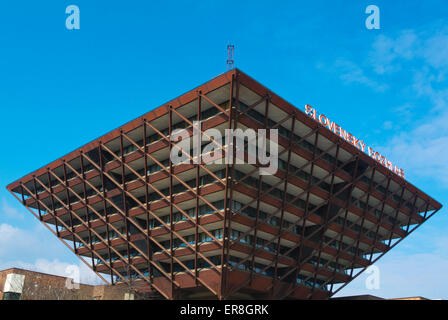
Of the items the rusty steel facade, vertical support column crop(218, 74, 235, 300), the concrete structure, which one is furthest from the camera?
the concrete structure

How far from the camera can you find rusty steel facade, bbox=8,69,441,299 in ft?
158

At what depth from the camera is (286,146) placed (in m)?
48.6

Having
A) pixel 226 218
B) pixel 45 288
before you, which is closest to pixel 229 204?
pixel 226 218

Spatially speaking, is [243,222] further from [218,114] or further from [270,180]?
[218,114]

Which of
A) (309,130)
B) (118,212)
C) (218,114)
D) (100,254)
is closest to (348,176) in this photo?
(309,130)

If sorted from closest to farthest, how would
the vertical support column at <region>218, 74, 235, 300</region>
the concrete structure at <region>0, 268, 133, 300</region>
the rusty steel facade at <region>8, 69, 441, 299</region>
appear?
1. the vertical support column at <region>218, 74, 235, 300</region>
2. the rusty steel facade at <region>8, 69, 441, 299</region>
3. the concrete structure at <region>0, 268, 133, 300</region>

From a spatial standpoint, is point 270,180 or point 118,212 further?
point 118,212

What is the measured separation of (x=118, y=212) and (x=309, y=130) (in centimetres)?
2968

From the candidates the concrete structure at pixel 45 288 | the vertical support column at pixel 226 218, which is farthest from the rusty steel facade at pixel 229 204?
the concrete structure at pixel 45 288

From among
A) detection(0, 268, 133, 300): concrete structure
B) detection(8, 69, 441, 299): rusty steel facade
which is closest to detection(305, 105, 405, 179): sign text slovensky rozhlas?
detection(8, 69, 441, 299): rusty steel facade

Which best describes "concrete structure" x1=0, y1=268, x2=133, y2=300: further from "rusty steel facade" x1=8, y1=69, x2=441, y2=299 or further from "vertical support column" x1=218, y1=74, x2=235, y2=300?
"vertical support column" x1=218, y1=74, x2=235, y2=300

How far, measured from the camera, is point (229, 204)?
48.3 m

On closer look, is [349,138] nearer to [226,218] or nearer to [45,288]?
[226,218]

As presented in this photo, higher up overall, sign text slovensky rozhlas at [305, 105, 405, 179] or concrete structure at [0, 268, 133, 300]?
sign text slovensky rozhlas at [305, 105, 405, 179]
